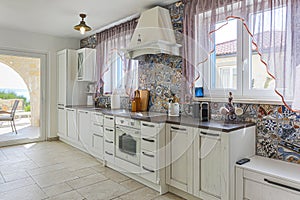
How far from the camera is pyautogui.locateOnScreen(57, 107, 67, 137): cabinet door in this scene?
4.89m

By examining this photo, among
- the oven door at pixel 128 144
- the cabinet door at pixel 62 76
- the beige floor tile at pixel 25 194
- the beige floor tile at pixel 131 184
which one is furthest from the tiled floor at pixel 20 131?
the beige floor tile at pixel 131 184

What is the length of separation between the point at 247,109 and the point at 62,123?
4011mm

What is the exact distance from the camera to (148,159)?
8.81 ft

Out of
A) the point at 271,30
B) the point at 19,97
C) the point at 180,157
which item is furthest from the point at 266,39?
the point at 19,97

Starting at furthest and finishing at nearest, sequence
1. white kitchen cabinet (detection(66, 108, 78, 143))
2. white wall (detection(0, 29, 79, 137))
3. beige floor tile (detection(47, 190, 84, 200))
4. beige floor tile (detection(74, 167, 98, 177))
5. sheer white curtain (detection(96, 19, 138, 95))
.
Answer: white wall (detection(0, 29, 79, 137)) < white kitchen cabinet (detection(66, 108, 78, 143)) < sheer white curtain (detection(96, 19, 138, 95)) < beige floor tile (detection(74, 167, 98, 177)) < beige floor tile (detection(47, 190, 84, 200))

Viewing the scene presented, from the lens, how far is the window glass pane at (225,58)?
2.62m

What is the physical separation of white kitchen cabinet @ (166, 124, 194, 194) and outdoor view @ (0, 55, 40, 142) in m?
3.84

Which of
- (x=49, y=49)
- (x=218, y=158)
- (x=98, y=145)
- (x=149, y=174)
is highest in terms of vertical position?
(x=49, y=49)

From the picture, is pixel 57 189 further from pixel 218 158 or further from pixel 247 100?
pixel 247 100

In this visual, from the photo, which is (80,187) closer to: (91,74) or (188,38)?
(188,38)

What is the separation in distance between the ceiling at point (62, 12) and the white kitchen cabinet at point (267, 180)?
2.41 meters

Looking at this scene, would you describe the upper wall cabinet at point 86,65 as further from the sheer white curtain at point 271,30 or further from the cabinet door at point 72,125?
the sheer white curtain at point 271,30

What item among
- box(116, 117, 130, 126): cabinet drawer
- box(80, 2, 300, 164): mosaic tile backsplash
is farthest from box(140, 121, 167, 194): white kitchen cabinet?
Result: box(80, 2, 300, 164): mosaic tile backsplash

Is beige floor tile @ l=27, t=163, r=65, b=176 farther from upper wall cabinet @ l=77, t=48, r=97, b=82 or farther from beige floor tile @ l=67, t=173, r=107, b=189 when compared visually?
upper wall cabinet @ l=77, t=48, r=97, b=82
